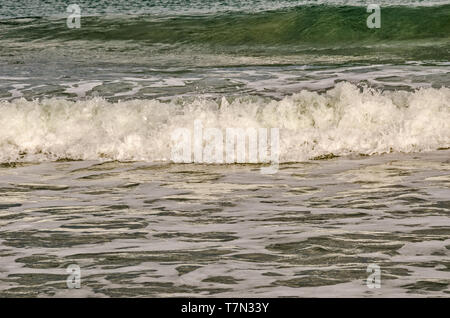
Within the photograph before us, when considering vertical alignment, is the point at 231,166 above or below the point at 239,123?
below

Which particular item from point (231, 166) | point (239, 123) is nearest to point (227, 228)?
point (231, 166)

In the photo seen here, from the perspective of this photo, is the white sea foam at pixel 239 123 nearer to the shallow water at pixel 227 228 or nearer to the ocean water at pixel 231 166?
the ocean water at pixel 231 166

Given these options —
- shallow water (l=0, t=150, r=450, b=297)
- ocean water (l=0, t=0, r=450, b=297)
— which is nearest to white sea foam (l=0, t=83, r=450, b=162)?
ocean water (l=0, t=0, r=450, b=297)

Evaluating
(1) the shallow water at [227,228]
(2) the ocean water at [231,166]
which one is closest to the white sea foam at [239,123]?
(2) the ocean water at [231,166]

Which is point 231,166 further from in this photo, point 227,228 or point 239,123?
point 227,228

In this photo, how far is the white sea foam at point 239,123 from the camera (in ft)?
30.4

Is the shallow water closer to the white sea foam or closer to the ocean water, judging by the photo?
the ocean water

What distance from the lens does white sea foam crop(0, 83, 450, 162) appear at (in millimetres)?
9273

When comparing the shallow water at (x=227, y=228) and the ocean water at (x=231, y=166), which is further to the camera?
the ocean water at (x=231, y=166)

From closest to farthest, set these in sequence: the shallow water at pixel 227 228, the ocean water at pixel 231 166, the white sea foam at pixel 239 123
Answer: the shallow water at pixel 227 228
the ocean water at pixel 231 166
the white sea foam at pixel 239 123

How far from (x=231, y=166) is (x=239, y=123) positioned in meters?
1.30

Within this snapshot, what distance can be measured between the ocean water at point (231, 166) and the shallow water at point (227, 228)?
0.06ft

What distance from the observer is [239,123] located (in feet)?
32.4

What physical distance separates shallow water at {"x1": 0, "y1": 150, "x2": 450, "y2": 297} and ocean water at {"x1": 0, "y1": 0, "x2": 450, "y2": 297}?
0.7 inches
